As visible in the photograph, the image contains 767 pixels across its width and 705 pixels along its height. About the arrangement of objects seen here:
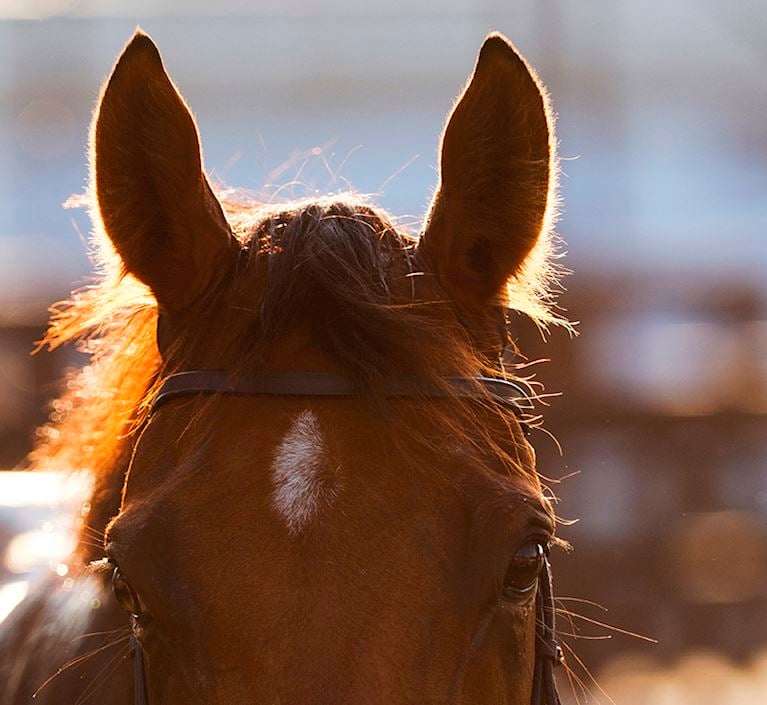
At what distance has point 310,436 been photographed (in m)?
1.43

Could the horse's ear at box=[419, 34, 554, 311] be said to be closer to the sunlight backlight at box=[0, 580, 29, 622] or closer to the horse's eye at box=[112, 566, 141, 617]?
the horse's eye at box=[112, 566, 141, 617]

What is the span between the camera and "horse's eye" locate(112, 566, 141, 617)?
1436 millimetres

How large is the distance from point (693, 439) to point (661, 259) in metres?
2.19

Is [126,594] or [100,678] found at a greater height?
[126,594]

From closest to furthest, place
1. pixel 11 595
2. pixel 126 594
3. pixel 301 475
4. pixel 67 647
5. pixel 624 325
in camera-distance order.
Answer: pixel 301 475 → pixel 126 594 → pixel 67 647 → pixel 11 595 → pixel 624 325

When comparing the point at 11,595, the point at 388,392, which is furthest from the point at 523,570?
the point at 11,595

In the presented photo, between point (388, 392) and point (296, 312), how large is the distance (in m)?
0.21

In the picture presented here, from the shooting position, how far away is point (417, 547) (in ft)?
4.40

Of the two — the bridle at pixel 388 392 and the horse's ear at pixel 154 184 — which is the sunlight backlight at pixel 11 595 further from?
the horse's ear at pixel 154 184

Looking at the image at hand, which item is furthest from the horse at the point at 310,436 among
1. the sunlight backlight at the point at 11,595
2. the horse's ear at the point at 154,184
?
the sunlight backlight at the point at 11,595

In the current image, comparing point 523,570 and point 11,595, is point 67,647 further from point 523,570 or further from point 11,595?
point 523,570

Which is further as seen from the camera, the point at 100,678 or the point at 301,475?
the point at 100,678

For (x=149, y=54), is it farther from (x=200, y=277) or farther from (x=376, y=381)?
(x=376, y=381)

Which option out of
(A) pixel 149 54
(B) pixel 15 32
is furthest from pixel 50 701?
(B) pixel 15 32
